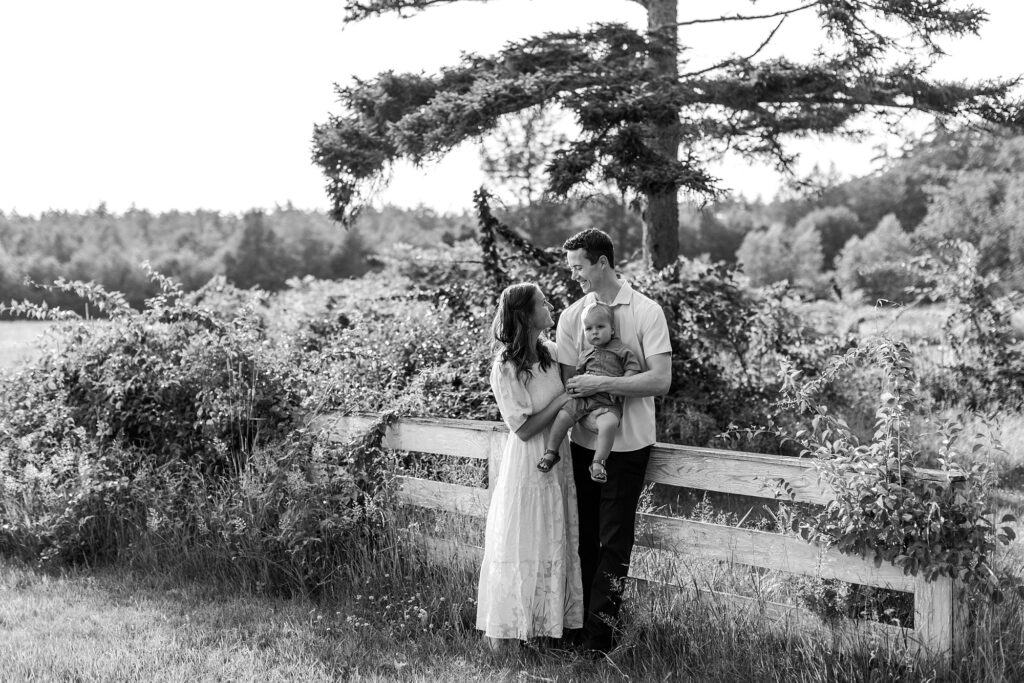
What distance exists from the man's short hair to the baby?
25cm

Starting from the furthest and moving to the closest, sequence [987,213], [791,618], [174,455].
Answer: [987,213], [174,455], [791,618]

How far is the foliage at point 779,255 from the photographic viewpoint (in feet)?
257

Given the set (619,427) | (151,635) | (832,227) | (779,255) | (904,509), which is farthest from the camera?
(832,227)

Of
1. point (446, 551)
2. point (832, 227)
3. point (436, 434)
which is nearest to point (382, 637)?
point (446, 551)

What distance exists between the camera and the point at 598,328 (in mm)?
4262

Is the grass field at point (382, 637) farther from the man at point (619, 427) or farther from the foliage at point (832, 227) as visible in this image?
the foliage at point (832, 227)

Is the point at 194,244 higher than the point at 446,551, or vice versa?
the point at 194,244

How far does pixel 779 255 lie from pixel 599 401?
79.6 metres

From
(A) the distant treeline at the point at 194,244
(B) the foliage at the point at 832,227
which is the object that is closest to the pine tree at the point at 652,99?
(A) the distant treeline at the point at 194,244

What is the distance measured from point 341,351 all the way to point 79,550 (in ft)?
9.41

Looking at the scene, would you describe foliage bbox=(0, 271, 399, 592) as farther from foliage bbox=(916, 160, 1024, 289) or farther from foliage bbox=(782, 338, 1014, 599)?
foliage bbox=(916, 160, 1024, 289)

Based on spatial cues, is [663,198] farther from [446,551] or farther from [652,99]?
[446,551]

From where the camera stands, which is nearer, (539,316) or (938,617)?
(938,617)

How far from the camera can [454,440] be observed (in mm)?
5367
